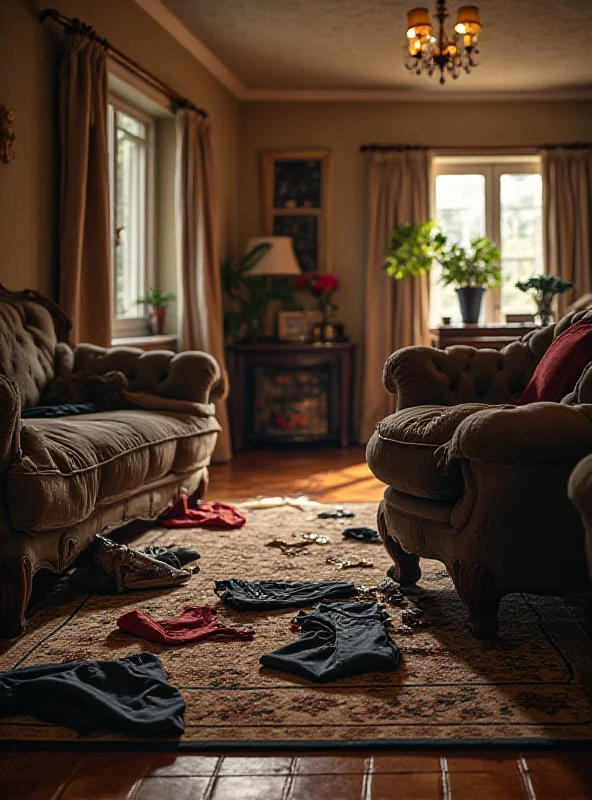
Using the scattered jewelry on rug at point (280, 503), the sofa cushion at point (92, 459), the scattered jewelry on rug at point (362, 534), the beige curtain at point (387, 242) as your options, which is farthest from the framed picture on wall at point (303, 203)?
the scattered jewelry on rug at point (362, 534)

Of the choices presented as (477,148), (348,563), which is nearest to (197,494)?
(348,563)

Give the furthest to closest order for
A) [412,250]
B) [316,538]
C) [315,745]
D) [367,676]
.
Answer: [412,250]
[316,538]
[367,676]
[315,745]

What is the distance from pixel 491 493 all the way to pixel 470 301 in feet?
13.8

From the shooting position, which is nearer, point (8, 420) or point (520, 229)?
point (8, 420)

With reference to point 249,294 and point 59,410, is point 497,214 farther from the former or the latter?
point 59,410

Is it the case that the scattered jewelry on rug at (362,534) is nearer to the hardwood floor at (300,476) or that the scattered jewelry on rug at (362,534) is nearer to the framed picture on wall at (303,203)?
the hardwood floor at (300,476)

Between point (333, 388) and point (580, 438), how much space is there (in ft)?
15.1

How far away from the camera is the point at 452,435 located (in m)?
2.54

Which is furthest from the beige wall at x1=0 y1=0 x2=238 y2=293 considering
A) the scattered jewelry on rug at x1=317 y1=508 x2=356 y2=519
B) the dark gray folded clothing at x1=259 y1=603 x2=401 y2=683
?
the dark gray folded clothing at x1=259 y1=603 x2=401 y2=683

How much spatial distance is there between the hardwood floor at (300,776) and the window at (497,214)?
18.3ft

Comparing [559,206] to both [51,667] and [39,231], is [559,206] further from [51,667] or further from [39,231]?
[51,667]

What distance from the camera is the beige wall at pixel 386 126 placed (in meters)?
7.01

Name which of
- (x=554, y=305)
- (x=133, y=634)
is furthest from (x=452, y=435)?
(x=554, y=305)

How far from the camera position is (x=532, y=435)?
2.20 meters
